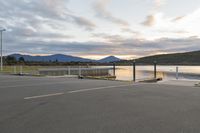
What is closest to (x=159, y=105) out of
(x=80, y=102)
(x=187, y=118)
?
(x=187, y=118)

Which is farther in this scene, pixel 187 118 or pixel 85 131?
pixel 187 118

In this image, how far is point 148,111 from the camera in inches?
279

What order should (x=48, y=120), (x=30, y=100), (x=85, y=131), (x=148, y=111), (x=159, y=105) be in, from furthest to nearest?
(x=30, y=100) → (x=159, y=105) → (x=148, y=111) → (x=48, y=120) → (x=85, y=131)

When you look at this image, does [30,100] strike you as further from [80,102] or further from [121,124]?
[121,124]

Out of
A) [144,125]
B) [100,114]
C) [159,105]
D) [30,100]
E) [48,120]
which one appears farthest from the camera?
[30,100]

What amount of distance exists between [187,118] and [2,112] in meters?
4.55

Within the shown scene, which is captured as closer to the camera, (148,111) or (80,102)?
(148,111)

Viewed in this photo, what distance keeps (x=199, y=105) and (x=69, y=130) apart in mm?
4586

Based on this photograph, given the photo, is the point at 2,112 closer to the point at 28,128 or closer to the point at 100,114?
the point at 28,128

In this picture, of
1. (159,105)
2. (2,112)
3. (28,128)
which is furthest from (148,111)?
(2,112)

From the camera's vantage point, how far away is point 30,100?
884 centimetres

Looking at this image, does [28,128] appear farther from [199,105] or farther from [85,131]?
[199,105]

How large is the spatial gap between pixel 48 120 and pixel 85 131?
1218mm

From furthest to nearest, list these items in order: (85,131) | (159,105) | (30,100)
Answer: (30,100)
(159,105)
(85,131)
